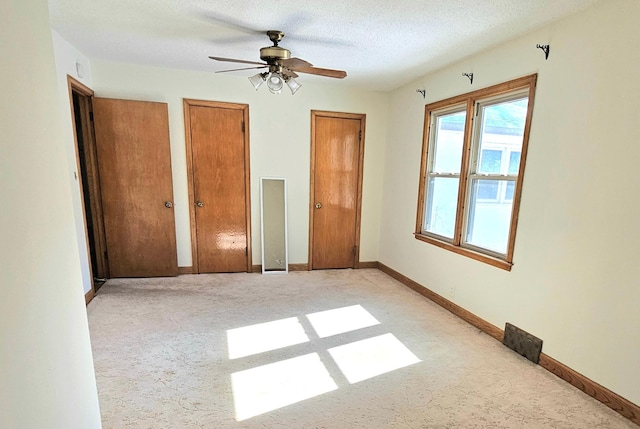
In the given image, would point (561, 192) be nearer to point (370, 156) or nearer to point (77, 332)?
point (370, 156)

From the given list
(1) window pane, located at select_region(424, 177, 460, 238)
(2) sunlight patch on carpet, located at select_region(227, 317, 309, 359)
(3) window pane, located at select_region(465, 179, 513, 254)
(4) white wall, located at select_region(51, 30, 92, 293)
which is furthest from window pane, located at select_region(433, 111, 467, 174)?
(4) white wall, located at select_region(51, 30, 92, 293)

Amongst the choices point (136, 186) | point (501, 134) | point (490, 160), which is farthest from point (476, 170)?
point (136, 186)

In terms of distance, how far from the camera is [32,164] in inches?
35.7

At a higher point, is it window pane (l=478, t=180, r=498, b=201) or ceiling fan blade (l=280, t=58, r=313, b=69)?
ceiling fan blade (l=280, t=58, r=313, b=69)

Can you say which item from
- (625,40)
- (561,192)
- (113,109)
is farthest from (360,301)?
(113,109)

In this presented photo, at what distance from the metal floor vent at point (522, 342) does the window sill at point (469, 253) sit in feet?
1.60

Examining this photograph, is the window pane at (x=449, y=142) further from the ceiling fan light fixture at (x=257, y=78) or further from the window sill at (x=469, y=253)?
the ceiling fan light fixture at (x=257, y=78)

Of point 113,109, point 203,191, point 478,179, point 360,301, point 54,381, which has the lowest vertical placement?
point 360,301

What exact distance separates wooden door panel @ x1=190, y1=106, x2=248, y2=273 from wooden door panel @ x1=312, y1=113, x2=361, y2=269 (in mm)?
1012

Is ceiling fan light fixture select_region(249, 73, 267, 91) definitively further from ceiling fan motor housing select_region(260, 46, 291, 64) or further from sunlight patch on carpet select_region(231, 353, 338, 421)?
sunlight patch on carpet select_region(231, 353, 338, 421)

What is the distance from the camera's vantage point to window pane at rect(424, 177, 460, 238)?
3227 millimetres

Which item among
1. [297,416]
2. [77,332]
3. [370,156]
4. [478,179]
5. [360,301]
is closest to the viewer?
[77,332]

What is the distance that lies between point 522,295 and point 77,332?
9.30ft

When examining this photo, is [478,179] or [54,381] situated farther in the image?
[478,179]
